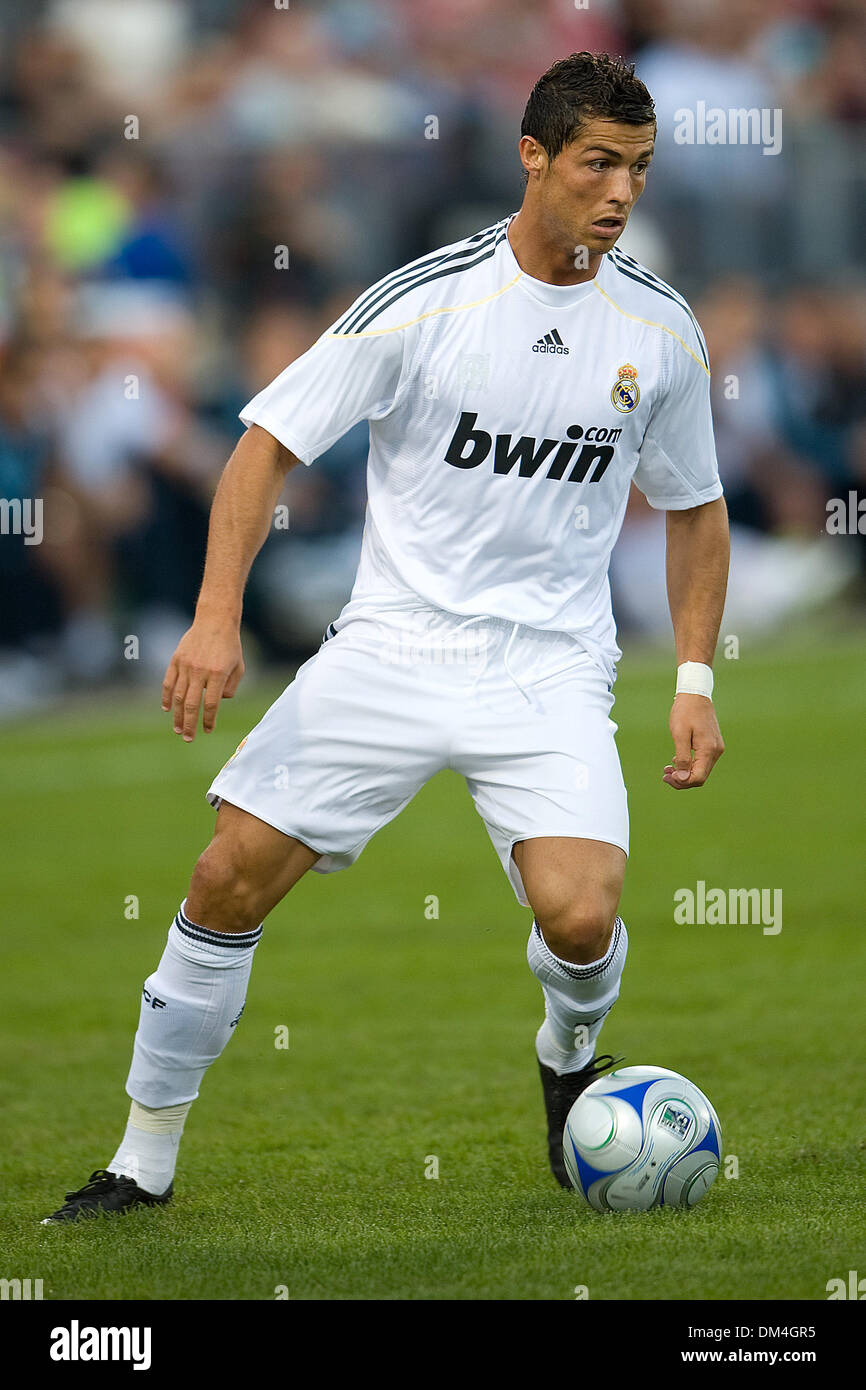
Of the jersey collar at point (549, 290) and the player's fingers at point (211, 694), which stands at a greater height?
the jersey collar at point (549, 290)

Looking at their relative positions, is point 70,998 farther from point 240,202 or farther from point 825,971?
point 240,202

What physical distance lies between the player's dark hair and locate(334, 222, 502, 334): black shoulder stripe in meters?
0.28

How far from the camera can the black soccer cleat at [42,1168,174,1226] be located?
4.76 meters

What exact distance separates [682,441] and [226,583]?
1.30 m

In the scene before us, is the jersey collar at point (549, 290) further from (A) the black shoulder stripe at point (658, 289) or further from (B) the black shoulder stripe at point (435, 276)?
(A) the black shoulder stripe at point (658, 289)

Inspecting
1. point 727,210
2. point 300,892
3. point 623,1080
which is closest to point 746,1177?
point 623,1080

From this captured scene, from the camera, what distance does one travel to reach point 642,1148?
471 cm

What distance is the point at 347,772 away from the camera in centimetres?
474

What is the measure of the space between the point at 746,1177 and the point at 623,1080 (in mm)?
394

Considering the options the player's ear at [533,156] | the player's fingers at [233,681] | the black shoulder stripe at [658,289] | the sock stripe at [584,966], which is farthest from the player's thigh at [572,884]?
the player's ear at [533,156]

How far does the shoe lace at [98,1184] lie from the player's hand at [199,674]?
1205 mm

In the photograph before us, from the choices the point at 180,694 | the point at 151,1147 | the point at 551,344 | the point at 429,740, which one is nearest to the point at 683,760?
the point at 429,740

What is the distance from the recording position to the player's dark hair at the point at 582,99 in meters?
4.60

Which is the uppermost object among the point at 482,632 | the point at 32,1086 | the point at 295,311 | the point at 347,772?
the point at 295,311
